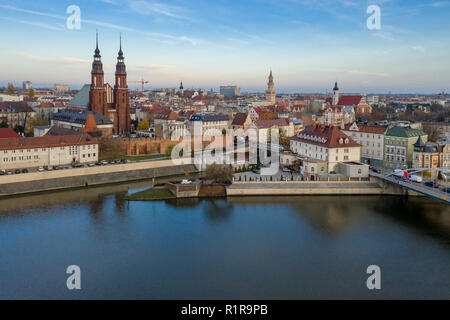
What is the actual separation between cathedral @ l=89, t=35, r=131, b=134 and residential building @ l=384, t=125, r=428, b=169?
18.0 m

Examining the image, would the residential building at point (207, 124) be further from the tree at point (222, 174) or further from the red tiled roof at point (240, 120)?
the tree at point (222, 174)

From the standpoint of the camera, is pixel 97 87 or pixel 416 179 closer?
pixel 416 179

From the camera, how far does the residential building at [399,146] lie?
21938mm

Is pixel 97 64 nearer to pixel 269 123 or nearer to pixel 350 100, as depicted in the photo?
pixel 269 123

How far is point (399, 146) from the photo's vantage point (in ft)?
73.3

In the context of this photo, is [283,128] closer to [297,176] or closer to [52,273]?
[297,176]

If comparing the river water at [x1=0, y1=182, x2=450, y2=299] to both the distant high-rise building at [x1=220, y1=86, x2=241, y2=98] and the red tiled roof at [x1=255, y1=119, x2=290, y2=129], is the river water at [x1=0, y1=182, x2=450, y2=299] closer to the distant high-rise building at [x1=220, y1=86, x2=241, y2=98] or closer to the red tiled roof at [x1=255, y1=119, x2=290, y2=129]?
the red tiled roof at [x1=255, y1=119, x2=290, y2=129]

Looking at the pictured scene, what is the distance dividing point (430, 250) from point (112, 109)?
2485cm

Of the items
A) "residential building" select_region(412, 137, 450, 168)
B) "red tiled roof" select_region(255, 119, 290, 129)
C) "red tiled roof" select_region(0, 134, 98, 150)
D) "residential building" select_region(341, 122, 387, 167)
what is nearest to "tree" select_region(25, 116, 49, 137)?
"red tiled roof" select_region(0, 134, 98, 150)

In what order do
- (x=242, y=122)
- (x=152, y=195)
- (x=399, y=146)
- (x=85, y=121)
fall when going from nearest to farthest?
(x=152, y=195) < (x=399, y=146) < (x=85, y=121) < (x=242, y=122)

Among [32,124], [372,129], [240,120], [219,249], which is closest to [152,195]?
[219,249]

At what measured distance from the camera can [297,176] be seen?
20328 mm

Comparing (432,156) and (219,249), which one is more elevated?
(432,156)

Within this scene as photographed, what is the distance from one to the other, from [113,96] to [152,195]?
16.7 m
